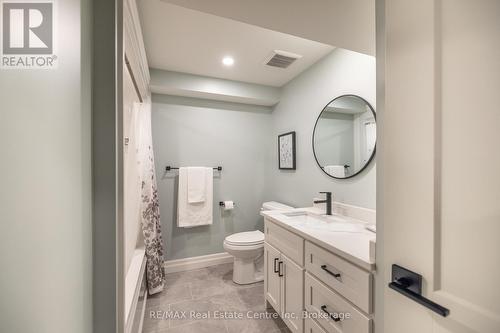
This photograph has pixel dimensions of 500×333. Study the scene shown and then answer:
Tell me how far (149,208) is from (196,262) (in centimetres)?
97

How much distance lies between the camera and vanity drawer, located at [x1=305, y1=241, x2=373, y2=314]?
0.89m

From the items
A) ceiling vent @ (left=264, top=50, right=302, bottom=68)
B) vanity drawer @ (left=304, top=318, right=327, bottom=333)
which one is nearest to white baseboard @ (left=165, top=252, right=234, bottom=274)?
vanity drawer @ (left=304, top=318, right=327, bottom=333)

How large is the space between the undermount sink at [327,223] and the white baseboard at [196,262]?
135 centimetres

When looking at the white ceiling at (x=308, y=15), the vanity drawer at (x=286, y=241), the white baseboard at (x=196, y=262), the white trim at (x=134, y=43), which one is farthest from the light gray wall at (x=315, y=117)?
the white trim at (x=134, y=43)

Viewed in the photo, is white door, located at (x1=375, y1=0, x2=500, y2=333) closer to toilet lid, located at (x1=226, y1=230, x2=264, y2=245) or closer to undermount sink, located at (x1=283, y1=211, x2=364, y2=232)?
undermount sink, located at (x1=283, y1=211, x2=364, y2=232)

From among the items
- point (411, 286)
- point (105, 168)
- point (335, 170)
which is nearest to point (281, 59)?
point (335, 170)

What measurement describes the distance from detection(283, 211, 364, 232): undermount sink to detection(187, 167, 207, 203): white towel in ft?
3.75

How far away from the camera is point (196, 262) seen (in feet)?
8.27

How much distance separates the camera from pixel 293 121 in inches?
95.3

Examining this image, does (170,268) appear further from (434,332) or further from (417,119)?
(417,119)

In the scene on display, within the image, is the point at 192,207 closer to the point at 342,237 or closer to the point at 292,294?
the point at 292,294

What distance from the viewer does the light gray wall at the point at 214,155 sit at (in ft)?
8.04

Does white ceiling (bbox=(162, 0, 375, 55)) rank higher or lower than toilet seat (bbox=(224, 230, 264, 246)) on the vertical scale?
higher

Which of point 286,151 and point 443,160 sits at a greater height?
point 286,151
